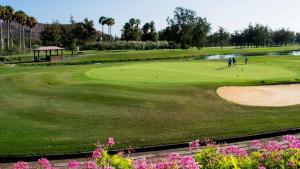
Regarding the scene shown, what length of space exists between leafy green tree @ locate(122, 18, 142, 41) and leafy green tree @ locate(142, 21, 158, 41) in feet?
13.3

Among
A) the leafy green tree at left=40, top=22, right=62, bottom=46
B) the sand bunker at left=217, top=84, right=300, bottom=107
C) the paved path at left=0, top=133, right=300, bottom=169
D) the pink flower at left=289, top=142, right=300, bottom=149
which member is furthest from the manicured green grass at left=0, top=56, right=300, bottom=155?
the leafy green tree at left=40, top=22, right=62, bottom=46

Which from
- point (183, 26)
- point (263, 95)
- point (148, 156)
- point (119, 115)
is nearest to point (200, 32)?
point (183, 26)

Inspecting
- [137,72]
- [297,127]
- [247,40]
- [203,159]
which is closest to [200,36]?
[247,40]

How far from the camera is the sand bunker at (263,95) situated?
3007cm

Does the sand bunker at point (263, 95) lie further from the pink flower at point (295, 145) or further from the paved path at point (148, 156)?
the pink flower at point (295, 145)

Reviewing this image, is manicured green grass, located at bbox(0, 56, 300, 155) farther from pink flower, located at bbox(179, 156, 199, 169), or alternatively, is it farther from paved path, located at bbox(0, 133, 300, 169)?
pink flower, located at bbox(179, 156, 199, 169)

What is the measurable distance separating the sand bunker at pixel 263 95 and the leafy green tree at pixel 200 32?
4572 inches

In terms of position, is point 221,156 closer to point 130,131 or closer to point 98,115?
point 130,131

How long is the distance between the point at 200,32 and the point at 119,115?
443 ft

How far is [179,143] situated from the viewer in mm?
20625

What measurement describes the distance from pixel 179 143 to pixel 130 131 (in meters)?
2.92

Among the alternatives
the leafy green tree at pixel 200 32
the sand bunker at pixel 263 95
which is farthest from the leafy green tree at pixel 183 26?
the sand bunker at pixel 263 95

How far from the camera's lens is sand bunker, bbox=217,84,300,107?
30070mm

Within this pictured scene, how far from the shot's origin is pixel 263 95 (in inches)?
1287
